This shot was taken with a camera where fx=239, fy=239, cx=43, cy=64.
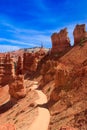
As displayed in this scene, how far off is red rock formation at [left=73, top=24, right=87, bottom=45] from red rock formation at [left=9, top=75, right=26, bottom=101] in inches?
1473

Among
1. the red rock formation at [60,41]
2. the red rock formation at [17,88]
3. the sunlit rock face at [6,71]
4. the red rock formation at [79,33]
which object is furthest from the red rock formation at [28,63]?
the red rock formation at [17,88]

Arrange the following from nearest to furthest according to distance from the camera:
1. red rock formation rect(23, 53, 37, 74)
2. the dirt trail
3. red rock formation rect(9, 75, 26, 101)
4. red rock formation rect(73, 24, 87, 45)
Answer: the dirt trail, red rock formation rect(9, 75, 26, 101), red rock formation rect(73, 24, 87, 45), red rock formation rect(23, 53, 37, 74)

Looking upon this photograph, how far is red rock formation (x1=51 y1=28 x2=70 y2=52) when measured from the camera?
8169 cm

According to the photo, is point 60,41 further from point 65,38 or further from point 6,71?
point 6,71

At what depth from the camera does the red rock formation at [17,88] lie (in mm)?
44438

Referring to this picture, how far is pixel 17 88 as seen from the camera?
146ft

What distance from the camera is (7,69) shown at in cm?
7019

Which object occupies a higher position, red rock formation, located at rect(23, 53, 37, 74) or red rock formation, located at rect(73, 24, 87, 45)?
red rock formation, located at rect(73, 24, 87, 45)

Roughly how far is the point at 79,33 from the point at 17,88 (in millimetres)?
39524

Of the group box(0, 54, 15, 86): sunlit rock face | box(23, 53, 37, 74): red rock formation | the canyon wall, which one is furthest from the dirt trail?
box(23, 53, 37, 74): red rock formation

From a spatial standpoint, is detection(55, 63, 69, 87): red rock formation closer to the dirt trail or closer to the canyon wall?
the dirt trail

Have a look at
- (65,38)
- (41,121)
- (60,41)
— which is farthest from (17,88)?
(60,41)

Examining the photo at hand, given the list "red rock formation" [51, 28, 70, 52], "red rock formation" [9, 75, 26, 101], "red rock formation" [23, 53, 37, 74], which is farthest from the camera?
"red rock formation" [23, 53, 37, 74]

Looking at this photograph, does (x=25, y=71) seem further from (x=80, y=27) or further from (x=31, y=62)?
(x=80, y=27)
